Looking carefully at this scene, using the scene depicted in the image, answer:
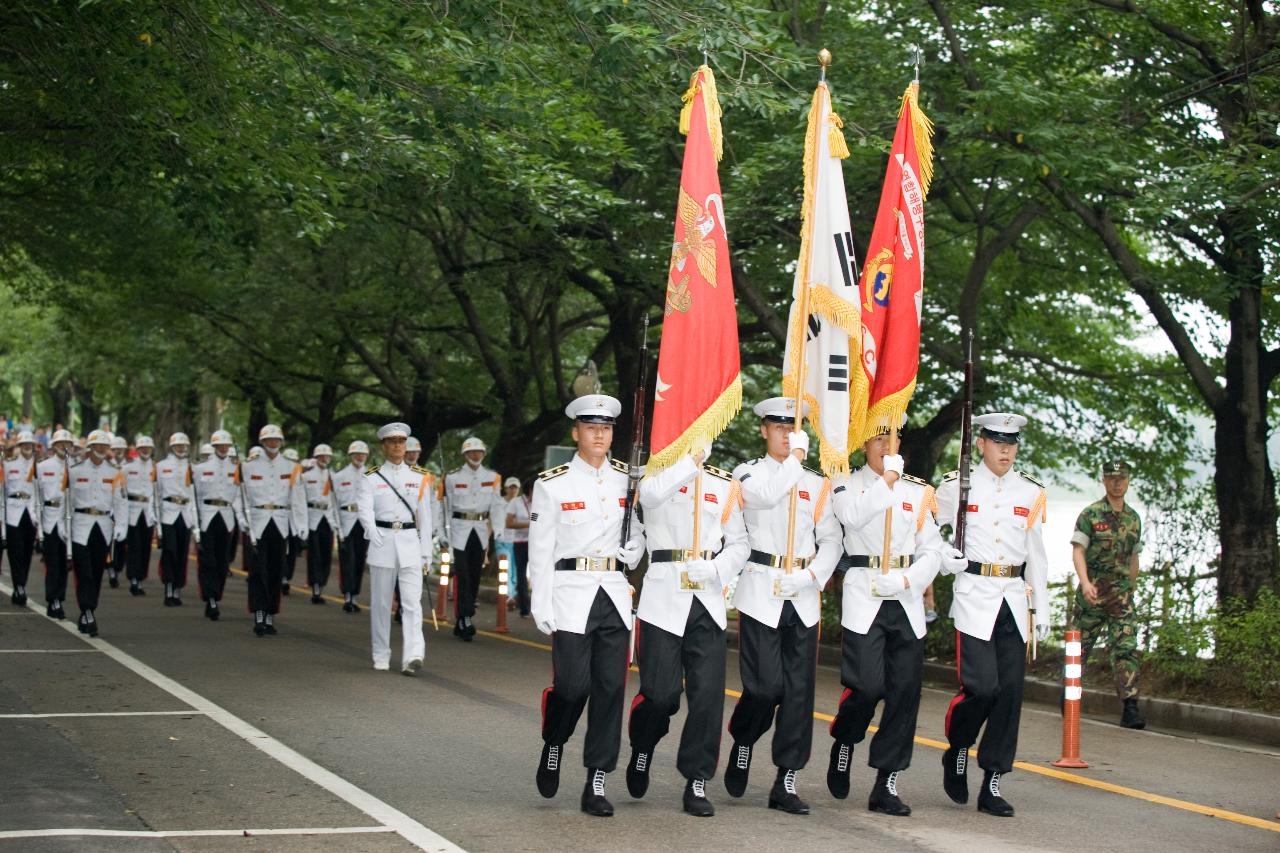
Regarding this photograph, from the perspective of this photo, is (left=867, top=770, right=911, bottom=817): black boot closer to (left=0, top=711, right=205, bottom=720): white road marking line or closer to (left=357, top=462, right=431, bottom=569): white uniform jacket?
(left=0, top=711, right=205, bottom=720): white road marking line

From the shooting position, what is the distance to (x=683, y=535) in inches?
338

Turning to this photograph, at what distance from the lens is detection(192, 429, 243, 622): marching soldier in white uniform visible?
19.6m

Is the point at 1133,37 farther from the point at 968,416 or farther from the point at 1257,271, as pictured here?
the point at 968,416

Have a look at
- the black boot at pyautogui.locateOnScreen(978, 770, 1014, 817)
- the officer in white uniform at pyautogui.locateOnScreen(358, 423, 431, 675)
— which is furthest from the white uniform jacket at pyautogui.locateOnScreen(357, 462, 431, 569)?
the black boot at pyautogui.locateOnScreen(978, 770, 1014, 817)

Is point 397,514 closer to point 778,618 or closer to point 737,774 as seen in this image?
point 737,774

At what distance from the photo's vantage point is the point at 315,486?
24109 mm

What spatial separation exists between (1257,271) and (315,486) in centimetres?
1324

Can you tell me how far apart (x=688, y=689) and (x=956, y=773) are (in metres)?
1.53

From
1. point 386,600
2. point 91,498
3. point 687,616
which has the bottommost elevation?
point 386,600

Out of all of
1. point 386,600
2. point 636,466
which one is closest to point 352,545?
point 386,600

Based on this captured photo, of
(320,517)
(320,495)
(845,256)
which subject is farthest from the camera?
(320,495)

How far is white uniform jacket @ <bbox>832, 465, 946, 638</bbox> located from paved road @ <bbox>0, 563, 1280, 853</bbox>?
1.04 meters

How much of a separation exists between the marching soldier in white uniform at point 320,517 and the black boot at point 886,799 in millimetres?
15381

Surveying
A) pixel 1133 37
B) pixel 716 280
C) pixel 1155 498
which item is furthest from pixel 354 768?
pixel 1133 37
